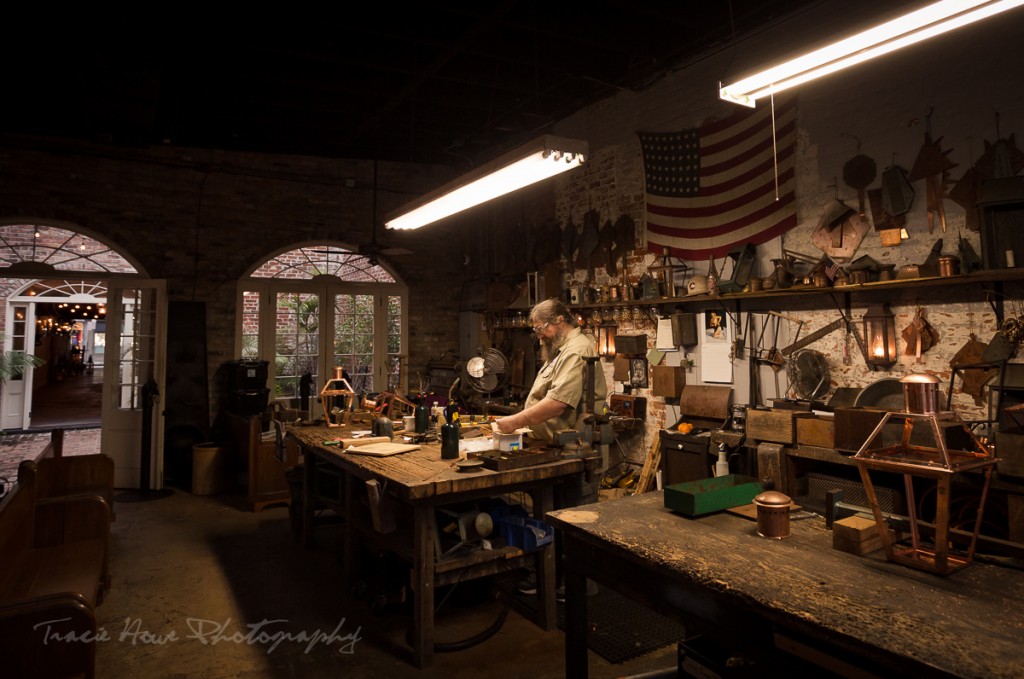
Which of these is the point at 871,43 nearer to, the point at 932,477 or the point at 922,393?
the point at 922,393

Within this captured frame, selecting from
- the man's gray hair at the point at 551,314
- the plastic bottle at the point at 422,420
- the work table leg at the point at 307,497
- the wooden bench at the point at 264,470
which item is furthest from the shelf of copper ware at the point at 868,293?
the wooden bench at the point at 264,470

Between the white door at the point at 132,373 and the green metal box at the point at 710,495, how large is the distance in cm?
638

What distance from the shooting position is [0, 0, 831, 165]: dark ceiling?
4.88 meters

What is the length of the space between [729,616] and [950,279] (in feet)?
10.4

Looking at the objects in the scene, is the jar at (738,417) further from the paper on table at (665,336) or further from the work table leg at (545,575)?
the work table leg at (545,575)

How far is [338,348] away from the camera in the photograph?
27.6ft

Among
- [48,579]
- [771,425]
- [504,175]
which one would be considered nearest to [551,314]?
[504,175]

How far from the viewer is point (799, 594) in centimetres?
155

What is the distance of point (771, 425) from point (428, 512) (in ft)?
8.77

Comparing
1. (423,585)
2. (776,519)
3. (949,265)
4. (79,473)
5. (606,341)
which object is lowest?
(423,585)

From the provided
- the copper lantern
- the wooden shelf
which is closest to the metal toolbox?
the wooden shelf

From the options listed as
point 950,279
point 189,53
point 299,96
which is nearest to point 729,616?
point 950,279

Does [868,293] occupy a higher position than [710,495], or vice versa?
[868,293]

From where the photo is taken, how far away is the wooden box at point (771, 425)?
170 inches
